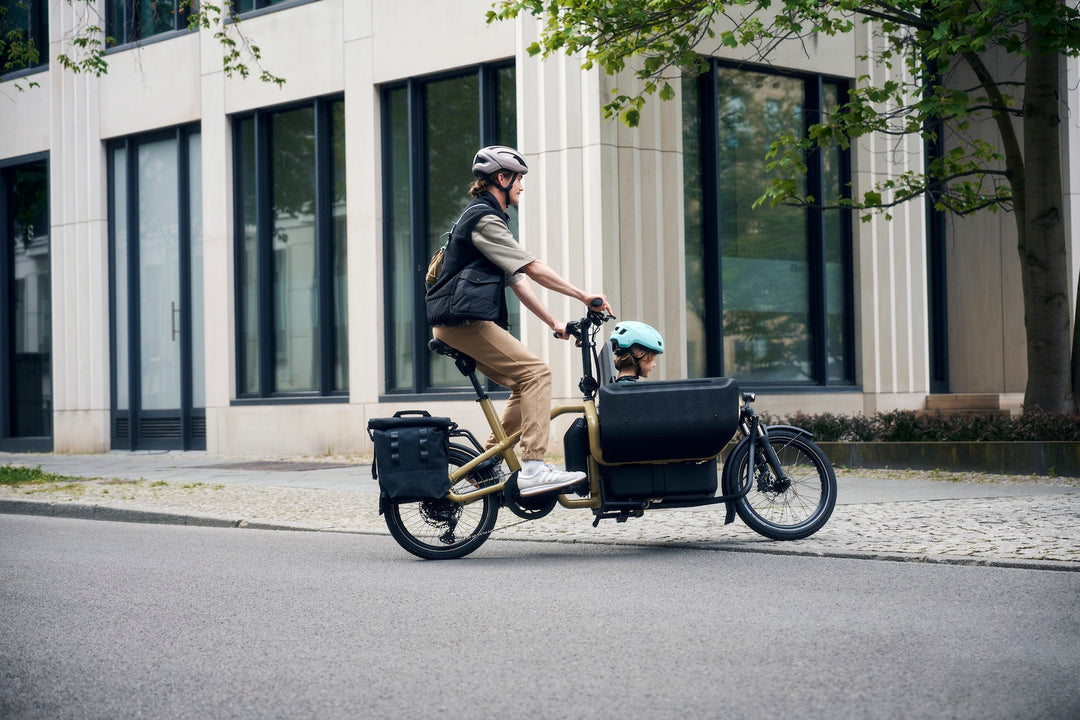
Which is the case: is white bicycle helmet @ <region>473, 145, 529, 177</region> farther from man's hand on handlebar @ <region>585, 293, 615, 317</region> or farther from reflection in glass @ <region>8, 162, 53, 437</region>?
reflection in glass @ <region>8, 162, 53, 437</region>

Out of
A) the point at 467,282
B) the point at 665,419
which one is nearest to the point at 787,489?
the point at 665,419

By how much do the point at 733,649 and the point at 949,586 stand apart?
1716mm

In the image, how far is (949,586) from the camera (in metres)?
5.85

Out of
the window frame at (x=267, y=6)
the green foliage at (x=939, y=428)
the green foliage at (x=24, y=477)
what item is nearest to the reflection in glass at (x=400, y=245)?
the window frame at (x=267, y=6)

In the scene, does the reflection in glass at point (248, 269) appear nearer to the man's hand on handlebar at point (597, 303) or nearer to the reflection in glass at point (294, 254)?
the reflection in glass at point (294, 254)

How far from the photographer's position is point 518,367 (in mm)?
6977

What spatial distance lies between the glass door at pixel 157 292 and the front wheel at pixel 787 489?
12.1 m

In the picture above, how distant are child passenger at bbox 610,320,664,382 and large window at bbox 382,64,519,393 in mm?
7484

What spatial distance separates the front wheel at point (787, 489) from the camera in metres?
7.12

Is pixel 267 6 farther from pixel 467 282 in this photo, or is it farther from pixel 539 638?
Result: pixel 539 638

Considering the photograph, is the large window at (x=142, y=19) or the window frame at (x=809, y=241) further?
the large window at (x=142, y=19)

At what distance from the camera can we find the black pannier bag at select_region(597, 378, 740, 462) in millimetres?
6883

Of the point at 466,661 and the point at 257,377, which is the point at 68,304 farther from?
the point at 466,661

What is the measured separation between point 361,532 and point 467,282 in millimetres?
2486
